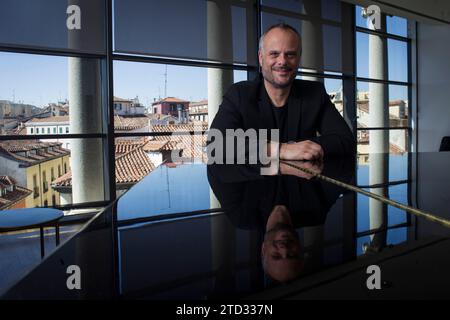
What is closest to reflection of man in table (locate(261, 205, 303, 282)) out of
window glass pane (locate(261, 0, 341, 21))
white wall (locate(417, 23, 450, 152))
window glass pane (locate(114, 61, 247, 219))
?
window glass pane (locate(114, 61, 247, 219))

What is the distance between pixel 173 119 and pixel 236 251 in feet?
15.1

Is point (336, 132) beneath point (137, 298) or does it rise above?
above

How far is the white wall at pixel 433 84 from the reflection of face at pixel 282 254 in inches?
312

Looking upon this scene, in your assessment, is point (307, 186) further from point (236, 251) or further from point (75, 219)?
point (75, 219)

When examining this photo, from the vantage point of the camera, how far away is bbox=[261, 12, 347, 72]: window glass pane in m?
5.92

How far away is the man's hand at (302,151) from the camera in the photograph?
1.65 m

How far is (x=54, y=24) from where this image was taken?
376 centimetres

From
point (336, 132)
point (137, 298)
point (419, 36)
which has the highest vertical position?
point (419, 36)

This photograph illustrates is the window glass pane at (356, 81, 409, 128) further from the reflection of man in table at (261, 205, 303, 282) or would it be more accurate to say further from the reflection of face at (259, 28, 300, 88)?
the reflection of man in table at (261, 205, 303, 282)

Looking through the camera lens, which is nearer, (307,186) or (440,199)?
(440,199)

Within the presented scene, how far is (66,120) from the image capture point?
411 centimetres

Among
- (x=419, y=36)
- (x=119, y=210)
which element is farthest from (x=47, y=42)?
(x=419, y=36)

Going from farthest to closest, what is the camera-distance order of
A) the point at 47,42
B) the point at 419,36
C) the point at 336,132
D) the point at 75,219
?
1. the point at 419,36
2. the point at 75,219
3. the point at 47,42
4. the point at 336,132
